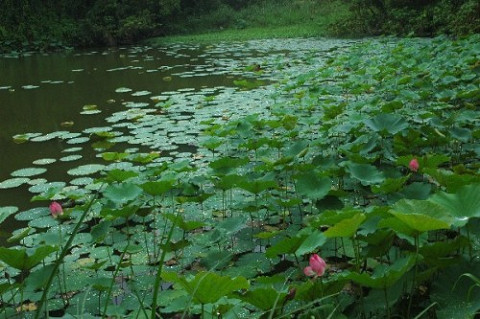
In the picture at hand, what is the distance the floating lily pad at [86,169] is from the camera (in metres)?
2.84

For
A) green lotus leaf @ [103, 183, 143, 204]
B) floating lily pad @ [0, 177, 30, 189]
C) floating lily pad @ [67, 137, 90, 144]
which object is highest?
green lotus leaf @ [103, 183, 143, 204]

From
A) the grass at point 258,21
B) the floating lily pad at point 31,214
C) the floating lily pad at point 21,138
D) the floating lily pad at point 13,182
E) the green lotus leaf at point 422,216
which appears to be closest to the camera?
the green lotus leaf at point 422,216

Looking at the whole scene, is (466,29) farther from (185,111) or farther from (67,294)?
(67,294)

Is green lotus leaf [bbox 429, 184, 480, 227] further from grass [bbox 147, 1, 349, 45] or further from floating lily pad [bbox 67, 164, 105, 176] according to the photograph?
grass [bbox 147, 1, 349, 45]

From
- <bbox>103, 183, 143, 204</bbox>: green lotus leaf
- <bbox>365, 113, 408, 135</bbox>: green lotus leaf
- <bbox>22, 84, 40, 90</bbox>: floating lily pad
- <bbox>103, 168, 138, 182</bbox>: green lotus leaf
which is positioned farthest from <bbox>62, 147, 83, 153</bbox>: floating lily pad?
<bbox>22, 84, 40, 90</bbox>: floating lily pad

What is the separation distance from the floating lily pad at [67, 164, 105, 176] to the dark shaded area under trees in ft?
26.2

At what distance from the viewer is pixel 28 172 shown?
9.64ft

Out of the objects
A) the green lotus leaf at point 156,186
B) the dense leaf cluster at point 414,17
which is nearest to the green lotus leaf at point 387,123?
the green lotus leaf at point 156,186

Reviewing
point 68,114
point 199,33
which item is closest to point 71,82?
point 68,114

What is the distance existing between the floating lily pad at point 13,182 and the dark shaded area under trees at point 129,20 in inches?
327

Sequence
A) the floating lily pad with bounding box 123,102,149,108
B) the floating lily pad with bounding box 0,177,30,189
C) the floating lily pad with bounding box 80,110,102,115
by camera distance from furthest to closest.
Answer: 1. the floating lily pad with bounding box 123,102,149,108
2. the floating lily pad with bounding box 80,110,102,115
3. the floating lily pad with bounding box 0,177,30,189

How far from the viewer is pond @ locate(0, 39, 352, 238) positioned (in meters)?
3.07

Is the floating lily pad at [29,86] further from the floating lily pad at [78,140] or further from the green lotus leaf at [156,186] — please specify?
the green lotus leaf at [156,186]

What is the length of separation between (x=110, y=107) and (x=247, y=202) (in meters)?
3.27
